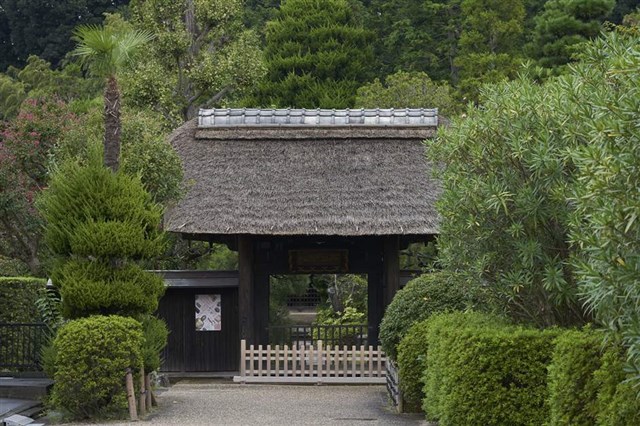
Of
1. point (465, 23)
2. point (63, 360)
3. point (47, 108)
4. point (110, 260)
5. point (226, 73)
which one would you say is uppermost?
point (465, 23)

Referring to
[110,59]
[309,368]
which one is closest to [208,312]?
[309,368]

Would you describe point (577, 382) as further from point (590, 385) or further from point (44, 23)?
point (44, 23)

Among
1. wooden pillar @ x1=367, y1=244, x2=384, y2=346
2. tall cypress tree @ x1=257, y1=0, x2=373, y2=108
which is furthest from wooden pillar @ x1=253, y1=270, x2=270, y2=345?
tall cypress tree @ x1=257, y1=0, x2=373, y2=108

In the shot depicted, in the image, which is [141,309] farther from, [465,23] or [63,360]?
[465,23]

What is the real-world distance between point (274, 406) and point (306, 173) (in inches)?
298

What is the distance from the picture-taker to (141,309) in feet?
56.4

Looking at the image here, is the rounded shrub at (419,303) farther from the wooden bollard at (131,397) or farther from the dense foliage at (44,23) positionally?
the dense foliage at (44,23)

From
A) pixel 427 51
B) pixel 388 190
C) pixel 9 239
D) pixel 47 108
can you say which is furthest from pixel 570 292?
pixel 427 51

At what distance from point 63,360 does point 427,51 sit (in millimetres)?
31221

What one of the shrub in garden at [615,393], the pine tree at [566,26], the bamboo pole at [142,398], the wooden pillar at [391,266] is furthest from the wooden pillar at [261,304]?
the shrub in garden at [615,393]

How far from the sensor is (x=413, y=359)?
53.5 feet

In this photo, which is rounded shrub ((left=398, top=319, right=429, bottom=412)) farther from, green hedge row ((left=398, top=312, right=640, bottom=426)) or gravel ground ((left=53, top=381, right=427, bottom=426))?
gravel ground ((left=53, top=381, right=427, bottom=426))

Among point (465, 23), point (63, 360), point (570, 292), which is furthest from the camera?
point (465, 23)

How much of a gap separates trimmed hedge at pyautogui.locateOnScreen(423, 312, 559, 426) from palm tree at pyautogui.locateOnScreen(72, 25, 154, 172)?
24.6 ft
